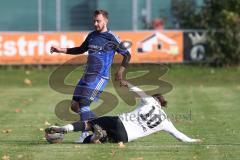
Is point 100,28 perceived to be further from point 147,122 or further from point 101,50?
point 147,122

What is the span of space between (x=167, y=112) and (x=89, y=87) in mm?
6342

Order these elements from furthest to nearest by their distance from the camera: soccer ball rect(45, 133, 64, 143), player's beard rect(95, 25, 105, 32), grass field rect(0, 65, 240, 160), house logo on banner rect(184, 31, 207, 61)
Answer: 1. house logo on banner rect(184, 31, 207, 61)
2. player's beard rect(95, 25, 105, 32)
3. soccer ball rect(45, 133, 64, 143)
4. grass field rect(0, 65, 240, 160)

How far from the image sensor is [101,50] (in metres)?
14.0

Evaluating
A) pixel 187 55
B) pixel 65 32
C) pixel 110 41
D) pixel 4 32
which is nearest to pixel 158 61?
pixel 187 55

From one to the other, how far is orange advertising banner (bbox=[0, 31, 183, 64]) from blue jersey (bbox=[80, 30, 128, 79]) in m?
18.7

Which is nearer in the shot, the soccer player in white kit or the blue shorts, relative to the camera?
the soccer player in white kit

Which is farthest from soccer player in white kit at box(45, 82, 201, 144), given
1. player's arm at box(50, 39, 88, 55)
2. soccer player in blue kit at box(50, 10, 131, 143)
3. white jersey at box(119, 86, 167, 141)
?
player's arm at box(50, 39, 88, 55)

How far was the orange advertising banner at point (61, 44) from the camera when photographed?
32.9 m

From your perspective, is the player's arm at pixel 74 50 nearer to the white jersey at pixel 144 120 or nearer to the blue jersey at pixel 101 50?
the blue jersey at pixel 101 50

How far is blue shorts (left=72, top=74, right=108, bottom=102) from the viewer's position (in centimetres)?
1395

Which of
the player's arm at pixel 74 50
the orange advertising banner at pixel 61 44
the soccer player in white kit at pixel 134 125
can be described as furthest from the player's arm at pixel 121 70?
the orange advertising banner at pixel 61 44

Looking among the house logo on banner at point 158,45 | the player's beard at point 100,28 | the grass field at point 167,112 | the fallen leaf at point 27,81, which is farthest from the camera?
the house logo on banner at point 158,45

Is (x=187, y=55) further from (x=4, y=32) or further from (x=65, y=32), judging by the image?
(x=4, y=32)

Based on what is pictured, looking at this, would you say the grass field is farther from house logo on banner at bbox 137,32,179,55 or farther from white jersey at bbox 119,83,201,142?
house logo on banner at bbox 137,32,179,55
